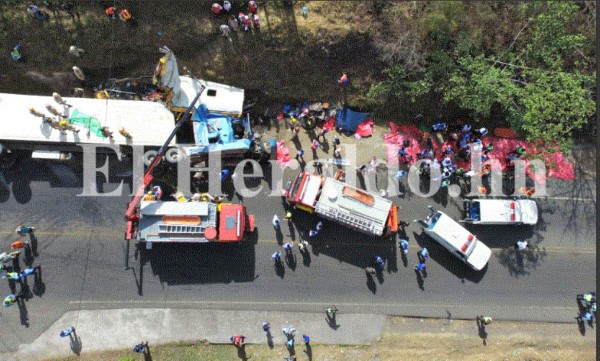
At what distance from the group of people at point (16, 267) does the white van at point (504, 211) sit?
23147mm

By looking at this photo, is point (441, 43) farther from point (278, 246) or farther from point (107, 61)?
point (107, 61)

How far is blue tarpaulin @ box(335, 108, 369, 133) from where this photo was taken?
72.1 feet

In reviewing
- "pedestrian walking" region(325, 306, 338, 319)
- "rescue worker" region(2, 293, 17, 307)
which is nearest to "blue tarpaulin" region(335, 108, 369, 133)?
"pedestrian walking" region(325, 306, 338, 319)

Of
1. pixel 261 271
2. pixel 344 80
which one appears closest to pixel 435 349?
pixel 261 271

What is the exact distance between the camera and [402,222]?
21016 mm

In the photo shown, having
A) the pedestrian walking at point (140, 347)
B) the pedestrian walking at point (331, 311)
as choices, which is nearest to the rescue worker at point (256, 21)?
the pedestrian walking at point (331, 311)

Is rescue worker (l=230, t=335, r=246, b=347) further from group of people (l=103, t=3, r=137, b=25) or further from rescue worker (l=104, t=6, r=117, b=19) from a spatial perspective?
rescue worker (l=104, t=6, r=117, b=19)

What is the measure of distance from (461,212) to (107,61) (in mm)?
21146

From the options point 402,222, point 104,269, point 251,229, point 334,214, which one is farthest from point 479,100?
point 104,269

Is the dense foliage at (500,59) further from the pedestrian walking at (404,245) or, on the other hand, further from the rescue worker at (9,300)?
the rescue worker at (9,300)

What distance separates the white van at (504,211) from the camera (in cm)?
2059

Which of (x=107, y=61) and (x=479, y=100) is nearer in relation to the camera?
(x=479, y=100)

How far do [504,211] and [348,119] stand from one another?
31.7 feet

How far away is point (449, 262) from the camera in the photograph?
21.1 metres
